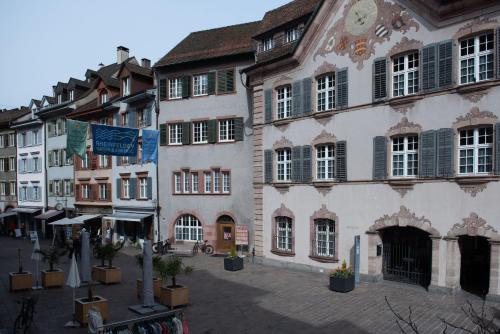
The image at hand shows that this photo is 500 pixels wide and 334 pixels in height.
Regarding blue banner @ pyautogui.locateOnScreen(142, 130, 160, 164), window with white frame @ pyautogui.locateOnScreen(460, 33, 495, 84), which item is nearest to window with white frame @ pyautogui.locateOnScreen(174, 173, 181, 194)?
blue banner @ pyautogui.locateOnScreen(142, 130, 160, 164)

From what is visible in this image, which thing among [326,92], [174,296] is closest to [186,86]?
[326,92]

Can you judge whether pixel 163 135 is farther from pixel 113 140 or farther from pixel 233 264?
pixel 233 264

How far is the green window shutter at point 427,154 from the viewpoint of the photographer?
15.5m

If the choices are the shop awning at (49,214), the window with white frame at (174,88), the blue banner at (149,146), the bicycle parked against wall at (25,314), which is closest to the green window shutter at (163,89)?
the window with white frame at (174,88)

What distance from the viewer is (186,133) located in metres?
27.5

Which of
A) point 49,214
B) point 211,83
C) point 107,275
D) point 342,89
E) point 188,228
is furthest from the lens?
point 49,214

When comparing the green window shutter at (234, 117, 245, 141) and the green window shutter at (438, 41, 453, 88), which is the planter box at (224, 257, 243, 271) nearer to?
the green window shutter at (234, 117, 245, 141)

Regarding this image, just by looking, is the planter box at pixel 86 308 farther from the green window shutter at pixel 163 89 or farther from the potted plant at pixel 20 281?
the green window shutter at pixel 163 89

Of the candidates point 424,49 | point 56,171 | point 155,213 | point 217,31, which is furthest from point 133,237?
point 424,49

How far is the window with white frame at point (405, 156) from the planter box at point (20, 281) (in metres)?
15.8

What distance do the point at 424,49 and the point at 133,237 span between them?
2450 cm

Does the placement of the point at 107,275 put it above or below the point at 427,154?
below

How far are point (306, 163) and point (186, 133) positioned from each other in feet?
34.6

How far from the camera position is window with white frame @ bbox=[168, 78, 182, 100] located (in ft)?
91.7
